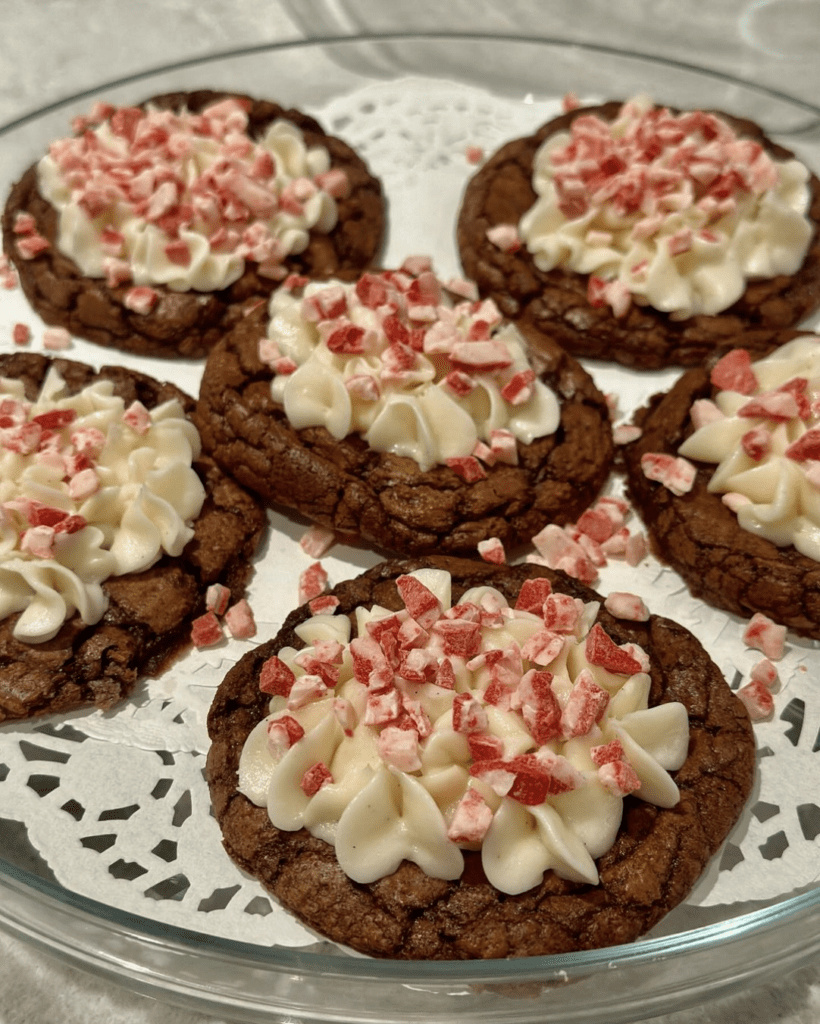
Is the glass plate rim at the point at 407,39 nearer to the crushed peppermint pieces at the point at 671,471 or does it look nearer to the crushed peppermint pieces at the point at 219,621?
the crushed peppermint pieces at the point at 671,471

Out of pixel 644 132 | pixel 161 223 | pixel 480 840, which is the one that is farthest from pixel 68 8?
pixel 480 840

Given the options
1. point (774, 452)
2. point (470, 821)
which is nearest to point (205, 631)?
point (470, 821)

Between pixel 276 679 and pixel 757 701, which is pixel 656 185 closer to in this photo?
pixel 757 701

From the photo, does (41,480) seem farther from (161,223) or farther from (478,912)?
(478,912)

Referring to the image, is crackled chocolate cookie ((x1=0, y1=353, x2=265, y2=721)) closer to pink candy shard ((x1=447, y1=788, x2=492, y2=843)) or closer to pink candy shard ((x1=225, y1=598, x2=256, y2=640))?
pink candy shard ((x1=225, y1=598, x2=256, y2=640))

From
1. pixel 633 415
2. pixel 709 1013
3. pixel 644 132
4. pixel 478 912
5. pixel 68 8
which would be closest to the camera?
pixel 478 912

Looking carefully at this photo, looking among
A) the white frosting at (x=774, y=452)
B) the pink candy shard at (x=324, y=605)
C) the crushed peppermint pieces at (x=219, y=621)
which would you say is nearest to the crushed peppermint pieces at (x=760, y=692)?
the white frosting at (x=774, y=452)
